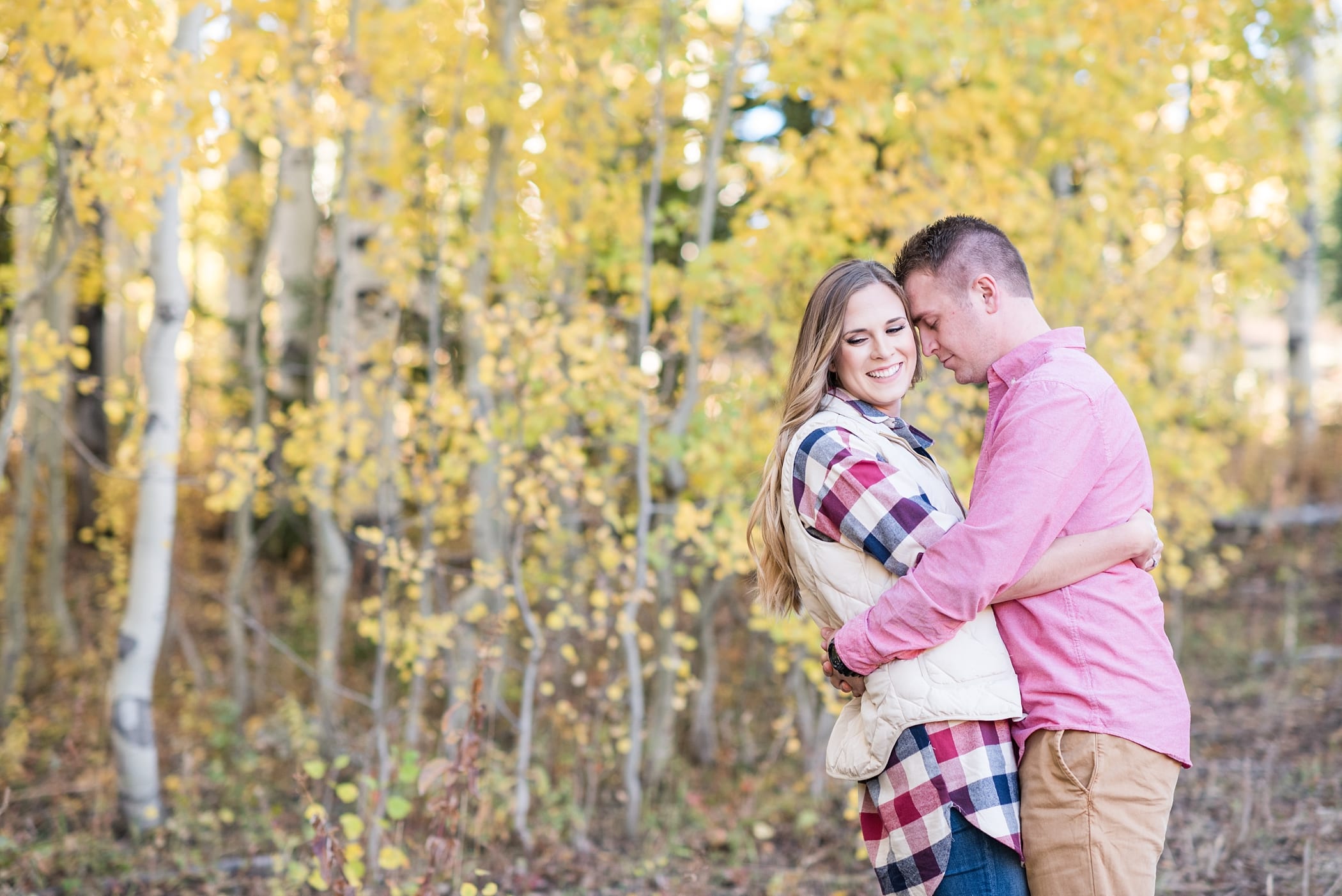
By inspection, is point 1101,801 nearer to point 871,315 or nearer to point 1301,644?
point 871,315

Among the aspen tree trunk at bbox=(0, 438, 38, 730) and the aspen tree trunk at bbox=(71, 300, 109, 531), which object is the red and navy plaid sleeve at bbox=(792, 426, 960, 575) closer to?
the aspen tree trunk at bbox=(0, 438, 38, 730)

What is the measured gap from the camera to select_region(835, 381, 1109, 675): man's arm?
5.76 feet

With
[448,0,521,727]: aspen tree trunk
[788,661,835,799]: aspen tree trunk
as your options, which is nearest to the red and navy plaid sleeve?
[448,0,521,727]: aspen tree trunk

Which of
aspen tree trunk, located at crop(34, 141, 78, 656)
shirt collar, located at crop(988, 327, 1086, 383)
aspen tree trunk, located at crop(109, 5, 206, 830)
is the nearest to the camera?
shirt collar, located at crop(988, 327, 1086, 383)

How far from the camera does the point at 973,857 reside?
183 cm

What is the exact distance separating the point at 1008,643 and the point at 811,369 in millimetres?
669

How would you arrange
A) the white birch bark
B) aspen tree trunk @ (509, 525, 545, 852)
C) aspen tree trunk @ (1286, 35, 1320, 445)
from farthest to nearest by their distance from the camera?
aspen tree trunk @ (1286, 35, 1320, 445) < the white birch bark < aspen tree trunk @ (509, 525, 545, 852)

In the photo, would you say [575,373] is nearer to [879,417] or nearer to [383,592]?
[383,592]

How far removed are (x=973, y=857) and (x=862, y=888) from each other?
2541 millimetres

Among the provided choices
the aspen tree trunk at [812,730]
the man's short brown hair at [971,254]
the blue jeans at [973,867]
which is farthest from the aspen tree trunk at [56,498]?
the blue jeans at [973,867]

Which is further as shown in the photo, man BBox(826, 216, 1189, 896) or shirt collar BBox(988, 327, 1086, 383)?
shirt collar BBox(988, 327, 1086, 383)

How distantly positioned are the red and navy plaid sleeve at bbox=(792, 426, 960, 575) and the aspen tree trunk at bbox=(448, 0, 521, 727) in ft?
9.98

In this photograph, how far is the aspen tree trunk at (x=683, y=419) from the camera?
4.49 metres

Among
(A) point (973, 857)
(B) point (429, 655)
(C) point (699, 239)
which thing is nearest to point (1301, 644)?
(C) point (699, 239)
